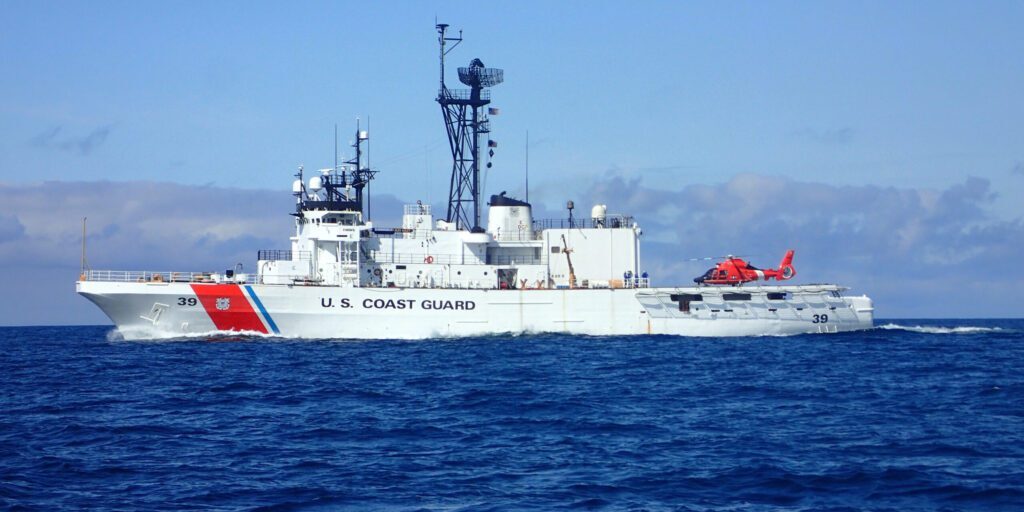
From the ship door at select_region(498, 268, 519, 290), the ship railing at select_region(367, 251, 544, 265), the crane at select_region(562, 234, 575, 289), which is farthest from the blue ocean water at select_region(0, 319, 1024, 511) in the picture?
the ship door at select_region(498, 268, 519, 290)

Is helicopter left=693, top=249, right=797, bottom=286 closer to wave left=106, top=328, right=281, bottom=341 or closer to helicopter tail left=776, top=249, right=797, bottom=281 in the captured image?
helicopter tail left=776, top=249, right=797, bottom=281

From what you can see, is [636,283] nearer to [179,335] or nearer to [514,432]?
[179,335]

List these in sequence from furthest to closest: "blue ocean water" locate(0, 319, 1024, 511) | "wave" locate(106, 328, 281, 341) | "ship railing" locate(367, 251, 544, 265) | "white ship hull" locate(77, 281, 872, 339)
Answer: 1. "ship railing" locate(367, 251, 544, 265)
2. "wave" locate(106, 328, 281, 341)
3. "white ship hull" locate(77, 281, 872, 339)
4. "blue ocean water" locate(0, 319, 1024, 511)

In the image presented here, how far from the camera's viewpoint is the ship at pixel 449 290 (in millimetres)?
40375

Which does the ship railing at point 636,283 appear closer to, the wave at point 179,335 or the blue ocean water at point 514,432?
the blue ocean water at point 514,432

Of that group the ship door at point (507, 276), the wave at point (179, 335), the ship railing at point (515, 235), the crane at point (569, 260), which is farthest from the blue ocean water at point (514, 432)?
the ship railing at point (515, 235)

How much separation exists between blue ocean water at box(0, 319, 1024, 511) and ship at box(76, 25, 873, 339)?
5.74 metres

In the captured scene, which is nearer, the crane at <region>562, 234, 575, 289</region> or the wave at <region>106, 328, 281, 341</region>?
the wave at <region>106, 328, 281, 341</region>

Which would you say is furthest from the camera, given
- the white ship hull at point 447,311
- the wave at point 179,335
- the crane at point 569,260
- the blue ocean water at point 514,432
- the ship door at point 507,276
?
the ship door at point 507,276

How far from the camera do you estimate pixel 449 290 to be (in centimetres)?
4206

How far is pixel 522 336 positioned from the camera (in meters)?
42.2

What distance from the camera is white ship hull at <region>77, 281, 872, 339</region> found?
40156mm

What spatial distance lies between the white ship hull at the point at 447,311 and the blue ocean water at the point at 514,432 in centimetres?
546

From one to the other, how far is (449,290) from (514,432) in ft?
73.9
